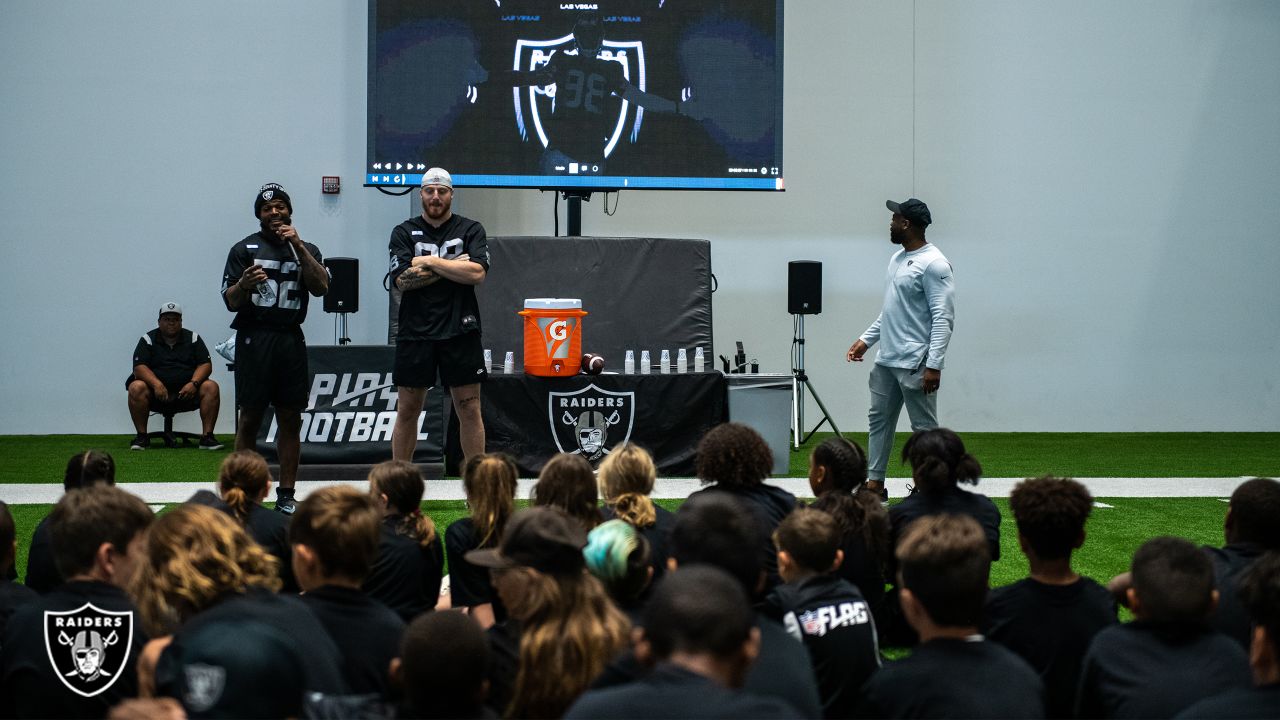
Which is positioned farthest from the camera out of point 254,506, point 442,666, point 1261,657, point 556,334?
point 556,334

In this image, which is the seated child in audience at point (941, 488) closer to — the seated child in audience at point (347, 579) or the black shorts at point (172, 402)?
the seated child in audience at point (347, 579)

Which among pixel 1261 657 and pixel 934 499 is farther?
pixel 934 499

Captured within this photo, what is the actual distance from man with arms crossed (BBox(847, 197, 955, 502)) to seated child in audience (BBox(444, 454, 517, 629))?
117 inches

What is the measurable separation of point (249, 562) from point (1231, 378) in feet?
36.5

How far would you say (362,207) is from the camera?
1061 centimetres

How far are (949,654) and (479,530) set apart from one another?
5.54 ft

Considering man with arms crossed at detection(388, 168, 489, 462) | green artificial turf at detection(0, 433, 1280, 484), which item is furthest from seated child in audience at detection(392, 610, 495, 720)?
green artificial turf at detection(0, 433, 1280, 484)

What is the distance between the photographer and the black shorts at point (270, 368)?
541cm

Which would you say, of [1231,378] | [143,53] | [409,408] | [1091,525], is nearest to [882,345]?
[1091,525]

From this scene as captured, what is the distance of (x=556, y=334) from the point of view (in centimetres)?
736

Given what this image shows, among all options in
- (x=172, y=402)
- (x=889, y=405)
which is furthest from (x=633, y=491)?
(x=172, y=402)

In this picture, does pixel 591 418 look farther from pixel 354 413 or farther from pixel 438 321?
pixel 438 321

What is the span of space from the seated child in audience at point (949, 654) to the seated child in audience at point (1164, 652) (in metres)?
0.28

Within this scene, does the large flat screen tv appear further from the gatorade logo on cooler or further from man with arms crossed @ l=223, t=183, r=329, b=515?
man with arms crossed @ l=223, t=183, r=329, b=515
